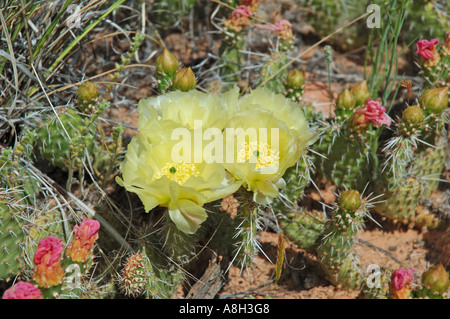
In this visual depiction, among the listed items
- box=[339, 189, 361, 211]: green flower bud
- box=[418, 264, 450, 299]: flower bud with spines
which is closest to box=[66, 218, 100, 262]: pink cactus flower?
box=[339, 189, 361, 211]: green flower bud

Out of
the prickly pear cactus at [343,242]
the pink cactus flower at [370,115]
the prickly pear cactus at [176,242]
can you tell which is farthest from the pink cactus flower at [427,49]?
the prickly pear cactus at [176,242]

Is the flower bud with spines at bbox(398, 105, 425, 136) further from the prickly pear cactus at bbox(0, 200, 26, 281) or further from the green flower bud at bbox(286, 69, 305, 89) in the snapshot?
the prickly pear cactus at bbox(0, 200, 26, 281)

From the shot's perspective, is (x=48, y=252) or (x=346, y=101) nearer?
(x=48, y=252)

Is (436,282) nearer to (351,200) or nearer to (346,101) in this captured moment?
(351,200)

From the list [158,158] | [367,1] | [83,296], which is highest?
[367,1]

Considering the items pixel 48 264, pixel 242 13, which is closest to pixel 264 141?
pixel 48 264

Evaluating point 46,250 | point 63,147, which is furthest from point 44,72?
point 46,250
